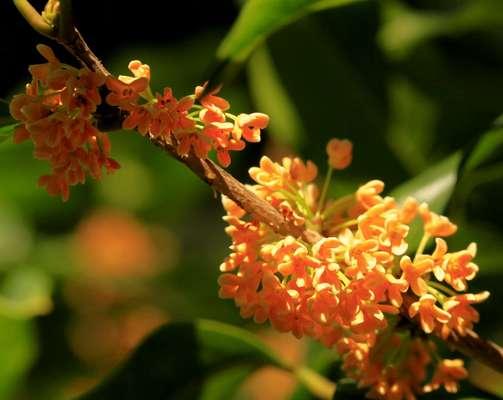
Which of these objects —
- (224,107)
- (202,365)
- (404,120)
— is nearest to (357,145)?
(404,120)

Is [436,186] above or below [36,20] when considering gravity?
below

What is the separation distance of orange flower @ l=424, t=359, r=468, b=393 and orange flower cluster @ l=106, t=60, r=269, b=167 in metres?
0.44

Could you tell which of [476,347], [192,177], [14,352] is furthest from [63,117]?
[192,177]

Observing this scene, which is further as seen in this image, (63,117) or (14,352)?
(14,352)

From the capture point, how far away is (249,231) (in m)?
1.20

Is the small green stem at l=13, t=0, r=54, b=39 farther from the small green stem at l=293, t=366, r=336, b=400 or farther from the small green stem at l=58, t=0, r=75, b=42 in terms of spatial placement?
the small green stem at l=293, t=366, r=336, b=400

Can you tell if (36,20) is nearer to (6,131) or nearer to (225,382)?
(6,131)

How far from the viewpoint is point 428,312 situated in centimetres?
Answer: 118

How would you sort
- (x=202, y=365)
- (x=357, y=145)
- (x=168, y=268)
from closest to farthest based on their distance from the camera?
(x=202, y=365) → (x=357, y=145) → (x=168, y=268)

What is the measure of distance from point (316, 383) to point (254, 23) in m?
0.66

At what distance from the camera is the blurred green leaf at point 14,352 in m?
1.97

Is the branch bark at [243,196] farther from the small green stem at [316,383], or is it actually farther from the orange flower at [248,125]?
the small green stem at [316,383]

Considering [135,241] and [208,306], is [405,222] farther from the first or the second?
[135,241]

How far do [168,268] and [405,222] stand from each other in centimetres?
217
